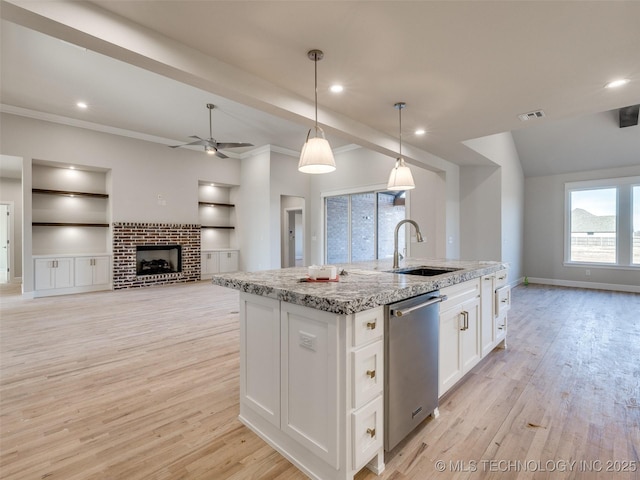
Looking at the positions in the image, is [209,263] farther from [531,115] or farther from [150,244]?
[531,115]

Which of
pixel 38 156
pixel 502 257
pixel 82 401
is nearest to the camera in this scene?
pixel 82 401

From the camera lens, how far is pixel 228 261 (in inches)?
329

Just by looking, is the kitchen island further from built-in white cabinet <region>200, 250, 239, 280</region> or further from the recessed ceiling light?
built-in white cabinet <region>200, 250, 239, 280</region>

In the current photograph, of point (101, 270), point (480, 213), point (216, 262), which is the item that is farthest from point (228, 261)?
point (480, 213)

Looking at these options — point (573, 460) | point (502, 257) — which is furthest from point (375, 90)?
point (502, 257)

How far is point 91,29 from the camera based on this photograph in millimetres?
1849

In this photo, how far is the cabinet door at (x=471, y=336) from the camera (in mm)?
2387

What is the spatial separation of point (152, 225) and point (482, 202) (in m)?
7.02

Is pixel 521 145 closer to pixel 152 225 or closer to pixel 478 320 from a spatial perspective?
pixel 478 320

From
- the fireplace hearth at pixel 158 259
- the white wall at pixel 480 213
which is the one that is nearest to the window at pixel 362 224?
the white wall at pixel 480 213

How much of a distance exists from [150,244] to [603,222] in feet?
32.6

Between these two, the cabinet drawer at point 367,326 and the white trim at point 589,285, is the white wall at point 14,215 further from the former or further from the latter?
the white trim at point 589,285

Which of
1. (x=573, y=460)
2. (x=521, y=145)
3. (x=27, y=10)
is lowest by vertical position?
(x=573, y=460)

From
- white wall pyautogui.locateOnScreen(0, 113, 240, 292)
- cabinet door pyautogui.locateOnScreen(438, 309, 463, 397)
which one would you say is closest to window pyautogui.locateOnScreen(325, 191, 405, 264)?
white wall pyautogui.locateOnScreen(0, 113, 240, 292)
